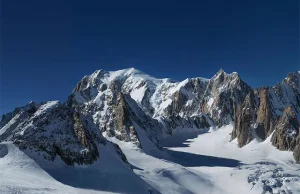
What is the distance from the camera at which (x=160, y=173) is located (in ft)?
251

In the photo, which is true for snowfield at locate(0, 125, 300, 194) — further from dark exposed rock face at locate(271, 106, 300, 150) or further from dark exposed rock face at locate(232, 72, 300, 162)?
dark exposed rock face at locate(232, 72, 300, 162)

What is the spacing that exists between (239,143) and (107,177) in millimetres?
82285

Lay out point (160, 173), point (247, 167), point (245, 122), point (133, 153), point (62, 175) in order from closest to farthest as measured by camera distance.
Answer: point (62, 175), point (160, 173), point (247, 167), point (133, 153), point (245, 122)

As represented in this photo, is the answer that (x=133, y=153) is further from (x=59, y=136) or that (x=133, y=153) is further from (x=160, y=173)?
(x=59, y=136)

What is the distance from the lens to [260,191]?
6931 centimetres

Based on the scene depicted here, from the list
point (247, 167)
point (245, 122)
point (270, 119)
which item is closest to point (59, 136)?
point (247, 167)

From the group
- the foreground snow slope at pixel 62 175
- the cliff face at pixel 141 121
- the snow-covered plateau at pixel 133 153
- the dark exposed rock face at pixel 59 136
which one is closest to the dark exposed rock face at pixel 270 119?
the cliff face at pixel 141 121

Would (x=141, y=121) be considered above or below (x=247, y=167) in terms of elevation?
above

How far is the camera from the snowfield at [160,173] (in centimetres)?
5259

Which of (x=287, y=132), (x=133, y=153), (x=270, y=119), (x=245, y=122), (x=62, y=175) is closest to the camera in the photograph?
(x=62, y=175)

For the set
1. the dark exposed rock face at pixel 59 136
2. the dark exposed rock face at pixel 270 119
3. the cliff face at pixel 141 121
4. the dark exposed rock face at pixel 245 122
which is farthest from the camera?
the dark exposed rock face at pixel 245 122

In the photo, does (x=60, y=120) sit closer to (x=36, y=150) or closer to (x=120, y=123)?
(x=36, y=150)

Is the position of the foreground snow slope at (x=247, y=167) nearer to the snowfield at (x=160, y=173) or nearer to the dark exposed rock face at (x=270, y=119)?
the snowfield at (x=160, y=173)

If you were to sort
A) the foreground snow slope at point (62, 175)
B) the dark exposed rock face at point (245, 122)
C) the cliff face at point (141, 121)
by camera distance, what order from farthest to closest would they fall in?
the dark exposed rock face at point (245, 122) → the cliff face at point (141, 121) → the foreground snow slope at point (62, 175)
